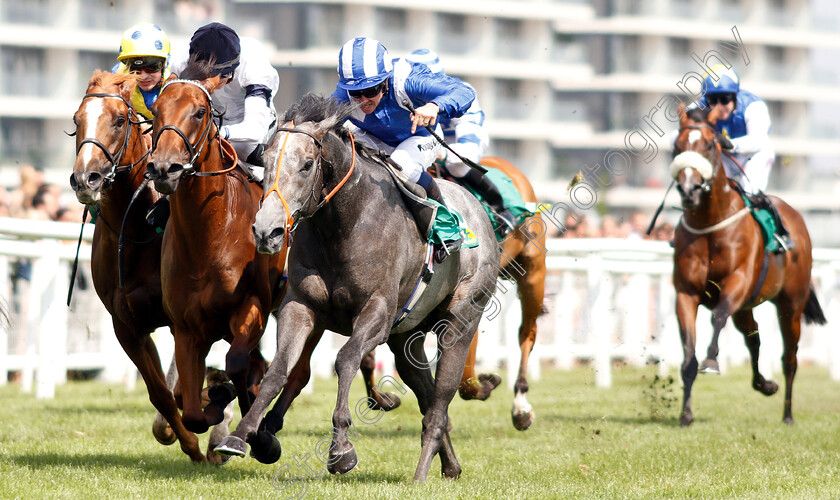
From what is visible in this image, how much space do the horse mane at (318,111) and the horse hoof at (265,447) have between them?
4.65 ft

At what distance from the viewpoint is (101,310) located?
372 inches

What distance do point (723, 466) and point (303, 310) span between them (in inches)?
103

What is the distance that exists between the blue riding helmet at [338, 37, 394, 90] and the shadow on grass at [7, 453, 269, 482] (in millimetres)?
2031

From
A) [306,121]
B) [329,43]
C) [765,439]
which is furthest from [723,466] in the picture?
[329,43]

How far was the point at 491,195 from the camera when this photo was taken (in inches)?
295

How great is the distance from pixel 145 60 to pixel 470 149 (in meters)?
2.60

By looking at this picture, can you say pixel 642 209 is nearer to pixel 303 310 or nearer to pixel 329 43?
pixel 329 43

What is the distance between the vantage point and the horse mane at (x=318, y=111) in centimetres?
494

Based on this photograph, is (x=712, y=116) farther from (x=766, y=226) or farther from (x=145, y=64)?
(x=145, y=64)

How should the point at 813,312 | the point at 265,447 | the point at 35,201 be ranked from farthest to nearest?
1. the point at 813,312
2. the point at 35,201
3. the point at 265,447

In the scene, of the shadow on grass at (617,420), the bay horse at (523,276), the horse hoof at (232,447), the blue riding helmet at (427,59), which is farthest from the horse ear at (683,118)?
the horse hoof at (232,447)

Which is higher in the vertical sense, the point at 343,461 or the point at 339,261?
the point at 339,261

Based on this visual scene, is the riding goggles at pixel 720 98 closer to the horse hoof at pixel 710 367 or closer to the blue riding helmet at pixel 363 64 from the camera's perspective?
the horse hoof at pixel 710 367

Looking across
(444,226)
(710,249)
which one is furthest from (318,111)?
(710,249)
